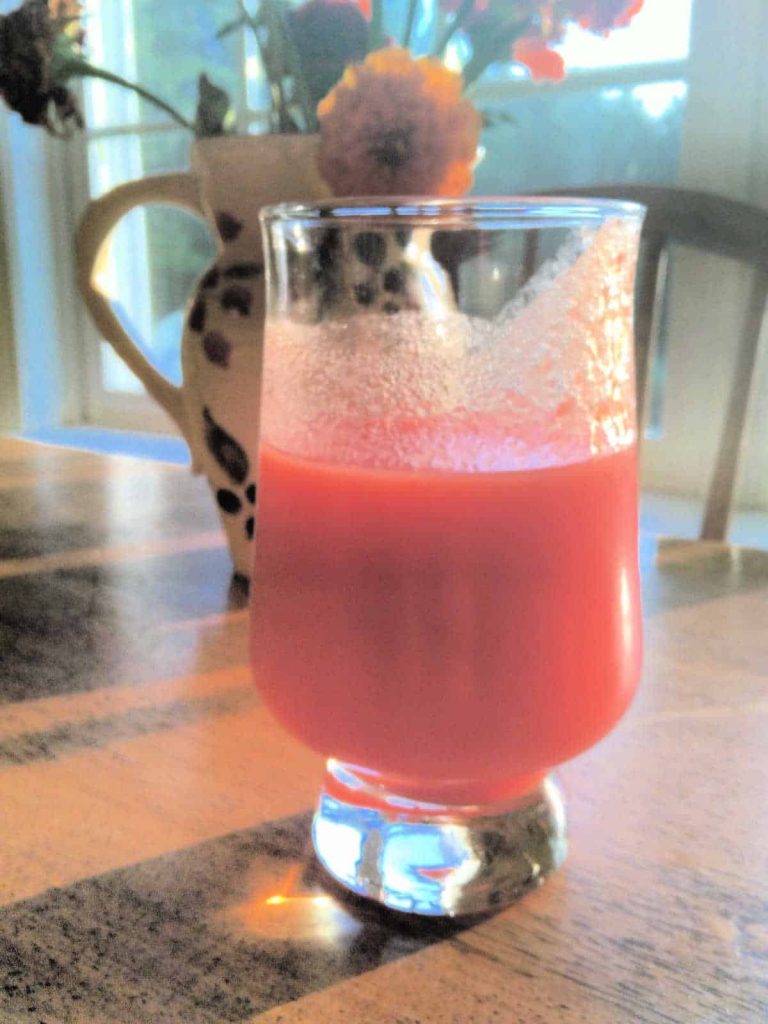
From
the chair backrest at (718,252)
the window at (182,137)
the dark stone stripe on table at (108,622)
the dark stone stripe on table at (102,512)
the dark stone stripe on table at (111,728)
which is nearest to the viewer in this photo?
the dark stone stripe on table at (111,728)

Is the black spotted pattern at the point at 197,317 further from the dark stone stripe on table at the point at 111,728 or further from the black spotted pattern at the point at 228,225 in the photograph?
the dark stone stripe on table at the point at 111,728

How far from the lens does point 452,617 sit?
1.22ft

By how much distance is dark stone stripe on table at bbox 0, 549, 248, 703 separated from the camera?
62cm

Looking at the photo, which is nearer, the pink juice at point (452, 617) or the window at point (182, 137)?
the pink juice at point (452, 617)

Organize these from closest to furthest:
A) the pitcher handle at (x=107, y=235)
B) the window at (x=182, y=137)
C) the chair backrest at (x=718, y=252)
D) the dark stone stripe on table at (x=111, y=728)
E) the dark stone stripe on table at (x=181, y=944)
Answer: the dark stone stripe on table at (x=181, y=944), the dark stone stripe on table at (x=111, y=728), the pitcher handle at (x=107, y=235), the chair backrest at (x=718, y=252), the window at (x=182, y=137)

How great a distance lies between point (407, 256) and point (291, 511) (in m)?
0.11

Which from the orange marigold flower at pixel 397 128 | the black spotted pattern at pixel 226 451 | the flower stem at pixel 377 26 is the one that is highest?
the flower stem at pixel 377 26

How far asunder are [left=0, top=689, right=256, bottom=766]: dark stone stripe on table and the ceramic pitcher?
0.62 ft

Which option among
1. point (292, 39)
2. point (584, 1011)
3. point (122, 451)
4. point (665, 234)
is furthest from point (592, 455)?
point (122, 451)

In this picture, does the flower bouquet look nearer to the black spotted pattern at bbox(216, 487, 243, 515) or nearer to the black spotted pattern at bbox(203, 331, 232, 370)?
the black spotted pattern at bbox(203, 331, 232, 370)

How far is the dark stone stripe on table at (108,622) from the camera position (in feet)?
2.05

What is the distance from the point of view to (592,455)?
0.39 metres

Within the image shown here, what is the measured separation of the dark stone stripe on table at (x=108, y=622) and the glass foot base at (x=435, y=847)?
0.23m

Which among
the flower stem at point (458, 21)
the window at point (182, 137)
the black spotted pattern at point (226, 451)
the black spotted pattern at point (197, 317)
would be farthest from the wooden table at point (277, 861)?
the window at point (182, 137)
